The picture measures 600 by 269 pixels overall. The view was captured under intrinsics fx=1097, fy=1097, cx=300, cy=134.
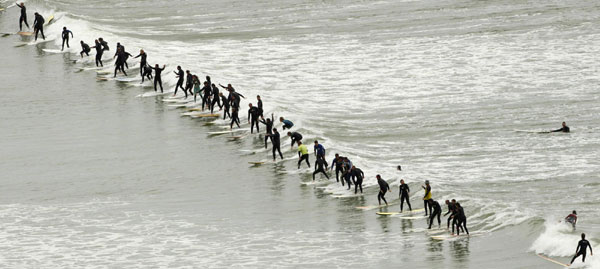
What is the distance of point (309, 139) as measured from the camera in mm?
45906

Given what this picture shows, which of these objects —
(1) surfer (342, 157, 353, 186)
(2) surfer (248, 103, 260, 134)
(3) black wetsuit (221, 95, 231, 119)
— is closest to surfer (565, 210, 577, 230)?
(1) surfer (342, 157, 353, 186)

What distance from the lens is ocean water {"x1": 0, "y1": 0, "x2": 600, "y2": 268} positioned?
32.5 metres

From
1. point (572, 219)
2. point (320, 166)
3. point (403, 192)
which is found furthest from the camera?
point (320, 166)

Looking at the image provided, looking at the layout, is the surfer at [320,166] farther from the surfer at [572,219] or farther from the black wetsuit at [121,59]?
the black wetsuit at [121,59]

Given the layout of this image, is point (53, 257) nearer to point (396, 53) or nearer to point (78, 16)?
point (396, 53)

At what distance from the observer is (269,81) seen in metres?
59.9

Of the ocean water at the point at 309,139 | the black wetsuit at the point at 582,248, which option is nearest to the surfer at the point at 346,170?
the ocean water at the point at 309,139

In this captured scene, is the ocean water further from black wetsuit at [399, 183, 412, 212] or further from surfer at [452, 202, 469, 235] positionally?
black wetsuit at [399, 183, 412, 212]

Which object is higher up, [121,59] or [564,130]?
[121,59]

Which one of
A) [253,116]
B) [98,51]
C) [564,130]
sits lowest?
[564,130]

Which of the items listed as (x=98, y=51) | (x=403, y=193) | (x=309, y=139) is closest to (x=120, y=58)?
(x=98, y=51)

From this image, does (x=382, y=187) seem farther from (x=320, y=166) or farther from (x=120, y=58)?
(x=120, y=58)

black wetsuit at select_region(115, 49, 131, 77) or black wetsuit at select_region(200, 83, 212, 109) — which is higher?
black wetsuit at select_region(115, 49, 131, 77)

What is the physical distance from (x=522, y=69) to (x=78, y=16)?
1266 inches
